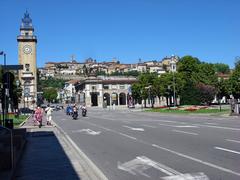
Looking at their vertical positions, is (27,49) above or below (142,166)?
above

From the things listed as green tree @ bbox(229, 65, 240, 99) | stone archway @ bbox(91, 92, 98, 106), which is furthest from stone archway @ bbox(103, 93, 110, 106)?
green tree @ bbox(229, 65, 240, 99)

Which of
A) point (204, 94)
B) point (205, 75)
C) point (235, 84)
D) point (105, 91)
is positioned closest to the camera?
point (204, 94)

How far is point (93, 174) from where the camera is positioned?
33.5ft

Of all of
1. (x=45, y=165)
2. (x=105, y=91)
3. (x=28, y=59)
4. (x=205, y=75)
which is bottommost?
(x=45, y=165)

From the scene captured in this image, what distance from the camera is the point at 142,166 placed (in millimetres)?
11289

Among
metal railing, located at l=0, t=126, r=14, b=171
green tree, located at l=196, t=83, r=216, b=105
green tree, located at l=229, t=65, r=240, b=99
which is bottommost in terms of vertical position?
metal railing, located at l=0, t=126, r=14, b=171

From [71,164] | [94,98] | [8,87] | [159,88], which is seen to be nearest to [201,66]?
[159,88]

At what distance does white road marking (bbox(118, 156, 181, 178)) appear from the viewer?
10.3 metres

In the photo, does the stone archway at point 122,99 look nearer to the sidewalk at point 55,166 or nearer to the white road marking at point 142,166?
the sidewalk at point 55,166

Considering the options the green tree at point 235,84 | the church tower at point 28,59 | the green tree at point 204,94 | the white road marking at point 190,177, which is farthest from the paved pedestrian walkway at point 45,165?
the church tower at point 28,59

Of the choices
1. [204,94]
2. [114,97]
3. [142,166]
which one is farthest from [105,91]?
[142,166]

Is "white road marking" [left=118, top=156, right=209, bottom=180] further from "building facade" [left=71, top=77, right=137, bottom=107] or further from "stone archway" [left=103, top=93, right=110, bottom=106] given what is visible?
"stone archway" [left=103, top=93, right=110, bottom=106]

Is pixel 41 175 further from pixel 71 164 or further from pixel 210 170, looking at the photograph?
pixel 210 170

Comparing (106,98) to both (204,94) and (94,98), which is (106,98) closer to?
(94,98)
